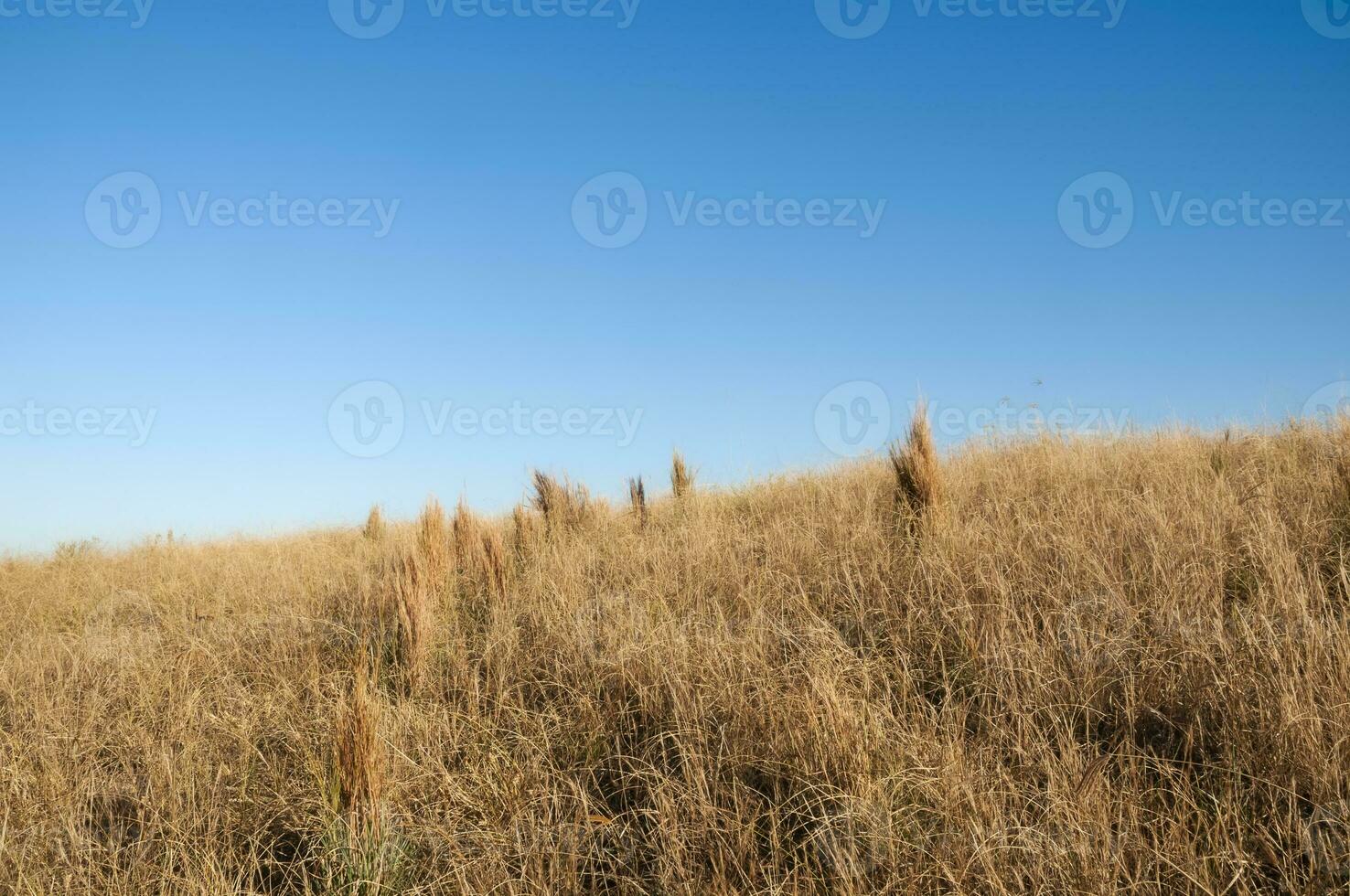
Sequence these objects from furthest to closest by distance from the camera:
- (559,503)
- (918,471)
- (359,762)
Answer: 1. (559,503)
2. (918,471)
3. (359,762)

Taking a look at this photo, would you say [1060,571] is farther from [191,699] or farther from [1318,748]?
[191,699]

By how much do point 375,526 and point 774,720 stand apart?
958 cm

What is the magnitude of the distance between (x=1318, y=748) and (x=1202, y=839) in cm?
50

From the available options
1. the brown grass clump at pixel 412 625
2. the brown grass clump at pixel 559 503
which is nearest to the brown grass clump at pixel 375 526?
the brown grass clump at pixel 559 503

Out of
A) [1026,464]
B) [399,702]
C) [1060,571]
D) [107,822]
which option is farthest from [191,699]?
[1026,464]

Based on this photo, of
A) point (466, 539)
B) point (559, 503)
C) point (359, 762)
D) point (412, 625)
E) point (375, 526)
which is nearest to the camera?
point (359, 762)

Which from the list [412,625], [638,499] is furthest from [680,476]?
[412,625]

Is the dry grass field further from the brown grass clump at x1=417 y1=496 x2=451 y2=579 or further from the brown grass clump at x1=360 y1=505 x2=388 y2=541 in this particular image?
the brown grass clump at x1=360 y1=505 x2=388 y2=541

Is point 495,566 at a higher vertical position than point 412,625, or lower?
higher

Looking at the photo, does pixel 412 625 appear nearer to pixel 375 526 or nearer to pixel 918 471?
pixel 918 471

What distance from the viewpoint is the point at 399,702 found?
337cm

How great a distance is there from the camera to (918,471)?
17.4ft

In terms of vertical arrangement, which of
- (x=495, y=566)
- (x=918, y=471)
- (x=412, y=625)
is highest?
(x=918, y=471)

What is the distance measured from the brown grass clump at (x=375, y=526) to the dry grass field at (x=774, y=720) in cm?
517
